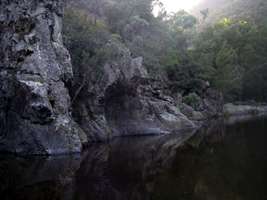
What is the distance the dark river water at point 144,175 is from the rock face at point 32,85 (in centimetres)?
223

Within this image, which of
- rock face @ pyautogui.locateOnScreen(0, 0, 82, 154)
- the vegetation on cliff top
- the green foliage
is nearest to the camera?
rock face @ pyautogui.locateOnScreen(0, 0, 82, 154)

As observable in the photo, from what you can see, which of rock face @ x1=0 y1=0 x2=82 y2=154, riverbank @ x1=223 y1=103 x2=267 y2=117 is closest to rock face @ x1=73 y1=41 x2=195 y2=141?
rock face @ x1=0 y1=0 x2=82 y2=154

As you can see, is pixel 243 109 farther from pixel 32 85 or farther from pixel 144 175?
pixel 144 175

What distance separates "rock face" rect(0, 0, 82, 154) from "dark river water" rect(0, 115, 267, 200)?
7.33ft

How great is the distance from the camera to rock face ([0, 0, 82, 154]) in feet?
74.7

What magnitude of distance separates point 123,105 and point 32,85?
14786mm

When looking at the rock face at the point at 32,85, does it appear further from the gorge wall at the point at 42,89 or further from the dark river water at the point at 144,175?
the dark river water at the point at 144,175

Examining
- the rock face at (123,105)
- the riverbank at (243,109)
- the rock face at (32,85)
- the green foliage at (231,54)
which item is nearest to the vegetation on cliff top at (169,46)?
the green foliage at (231,54)

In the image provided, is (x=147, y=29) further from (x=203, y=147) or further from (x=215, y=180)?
(x=215, y=180)

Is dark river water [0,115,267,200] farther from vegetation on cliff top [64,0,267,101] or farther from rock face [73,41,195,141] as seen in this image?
vegetation on cliff top [64,0,267,101]

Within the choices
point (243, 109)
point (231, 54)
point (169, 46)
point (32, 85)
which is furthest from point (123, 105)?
point (231, 54)

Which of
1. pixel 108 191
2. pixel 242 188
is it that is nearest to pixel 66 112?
pixel 108 191

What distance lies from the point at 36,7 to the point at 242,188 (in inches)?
729

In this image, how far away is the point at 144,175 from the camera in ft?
54.9
